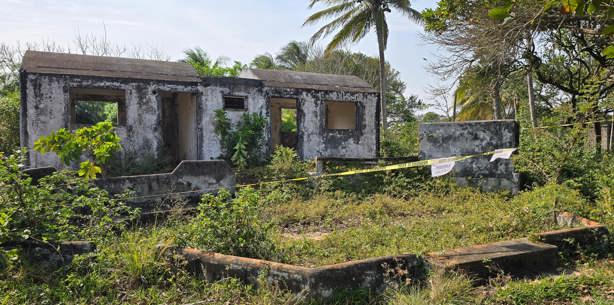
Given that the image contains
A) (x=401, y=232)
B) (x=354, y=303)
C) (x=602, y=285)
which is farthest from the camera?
(x=401, y=232)

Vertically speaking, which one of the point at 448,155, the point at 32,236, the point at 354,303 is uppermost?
the point at 448,155

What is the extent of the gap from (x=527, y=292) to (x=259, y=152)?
979 centimetres

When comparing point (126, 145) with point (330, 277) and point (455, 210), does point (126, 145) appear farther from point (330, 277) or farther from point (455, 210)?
point (330, 277)

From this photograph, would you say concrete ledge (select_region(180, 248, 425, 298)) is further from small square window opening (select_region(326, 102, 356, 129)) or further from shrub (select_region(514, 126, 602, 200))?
small square window opening (select_region(326, 102, 356, 129))

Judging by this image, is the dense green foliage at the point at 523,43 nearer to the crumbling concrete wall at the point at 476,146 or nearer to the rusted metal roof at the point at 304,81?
the crumbling concrete wall at the point at 476,146

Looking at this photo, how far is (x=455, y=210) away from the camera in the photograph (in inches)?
295

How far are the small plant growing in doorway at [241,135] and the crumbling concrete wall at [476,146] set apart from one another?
4.99m

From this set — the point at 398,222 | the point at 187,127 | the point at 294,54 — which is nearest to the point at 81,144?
the point at 398,222

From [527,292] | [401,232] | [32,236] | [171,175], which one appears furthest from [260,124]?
[527,292]

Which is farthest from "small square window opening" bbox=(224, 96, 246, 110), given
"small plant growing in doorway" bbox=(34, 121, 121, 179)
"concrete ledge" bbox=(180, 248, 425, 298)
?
"concrete ledge" bbox=(180, 248, 425, 298)

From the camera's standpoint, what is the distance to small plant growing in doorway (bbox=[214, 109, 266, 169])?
12609 millimetres

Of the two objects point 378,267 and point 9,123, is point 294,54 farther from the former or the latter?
point 378,267

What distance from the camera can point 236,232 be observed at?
4633 mm

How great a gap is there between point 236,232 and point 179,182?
136 inches
